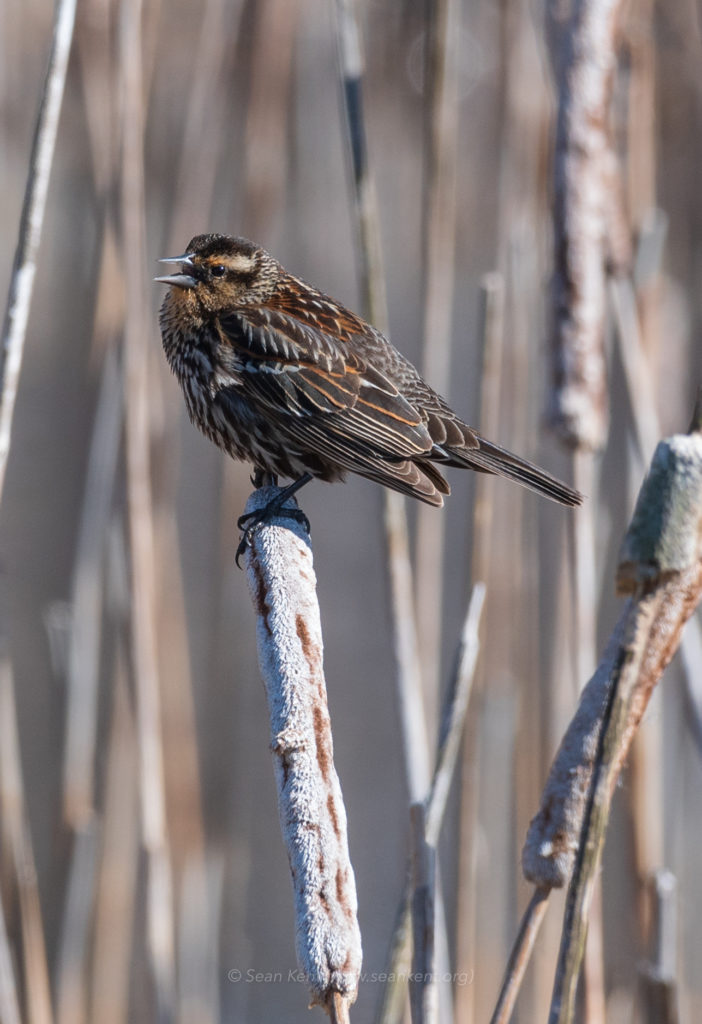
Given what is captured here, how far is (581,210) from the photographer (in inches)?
66.4

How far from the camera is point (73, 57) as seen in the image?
2549 millimetres

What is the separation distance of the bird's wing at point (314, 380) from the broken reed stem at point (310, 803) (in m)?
0.80

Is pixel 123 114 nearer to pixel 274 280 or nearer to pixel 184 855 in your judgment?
pixel 274 280

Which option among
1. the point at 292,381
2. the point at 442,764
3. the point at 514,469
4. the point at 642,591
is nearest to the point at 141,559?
the point at 292,381

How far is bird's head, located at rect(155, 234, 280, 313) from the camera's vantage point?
2.08 metres

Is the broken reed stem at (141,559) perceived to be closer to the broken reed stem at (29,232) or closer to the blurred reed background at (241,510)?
the blurred reed background at (241,510)

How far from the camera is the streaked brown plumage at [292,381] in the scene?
6.19ft

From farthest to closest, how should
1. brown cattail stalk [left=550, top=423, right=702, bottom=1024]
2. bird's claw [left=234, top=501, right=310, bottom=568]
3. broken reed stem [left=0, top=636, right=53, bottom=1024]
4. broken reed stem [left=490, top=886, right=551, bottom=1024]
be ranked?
broken reed stem [left=0, top=636, right=53, bottom=1024] → bird's claw [left=234, top=501, right=310, bottom=568] → broken reed stem [left=490, top=886, right=551, bottom=1024] → brown cattail stalk [left=550, top=423, right=702, bottom=1024]

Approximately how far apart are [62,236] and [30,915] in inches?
88.4

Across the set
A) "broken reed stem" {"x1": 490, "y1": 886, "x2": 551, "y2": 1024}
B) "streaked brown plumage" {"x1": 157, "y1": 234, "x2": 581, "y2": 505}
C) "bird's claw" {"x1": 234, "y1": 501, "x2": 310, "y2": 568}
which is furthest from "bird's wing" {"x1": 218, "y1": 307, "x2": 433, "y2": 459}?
"broken reed stem" {"x1": 490, "y1": 886, "x2": 551, "y2": 1024}

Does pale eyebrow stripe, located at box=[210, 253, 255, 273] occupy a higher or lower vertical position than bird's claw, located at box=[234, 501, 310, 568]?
higher

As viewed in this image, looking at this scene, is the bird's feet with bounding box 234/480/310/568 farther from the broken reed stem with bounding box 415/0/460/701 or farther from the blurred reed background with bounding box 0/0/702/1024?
the broken reed stem with bounding box 415/0/460/701

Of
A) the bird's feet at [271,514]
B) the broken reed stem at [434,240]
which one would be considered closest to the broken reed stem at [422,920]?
the bird's feet at [271,514]

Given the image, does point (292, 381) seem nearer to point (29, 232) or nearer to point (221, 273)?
point (221, 273)
